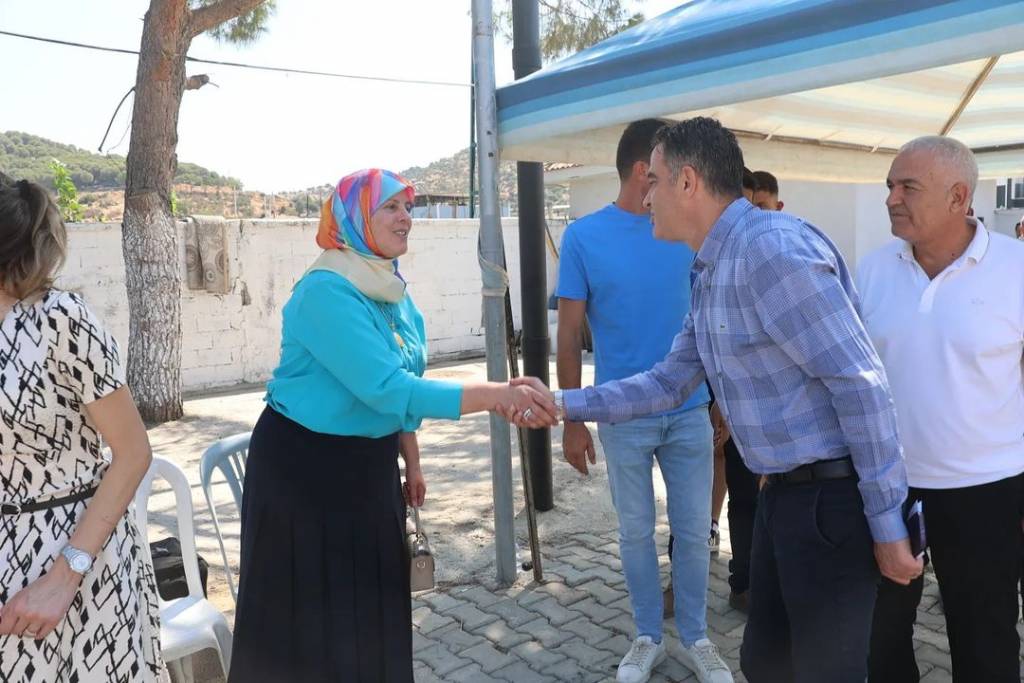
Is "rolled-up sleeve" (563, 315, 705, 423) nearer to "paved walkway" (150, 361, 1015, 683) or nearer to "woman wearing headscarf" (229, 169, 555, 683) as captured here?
"woman wearing headscarf" (229, 169, 555, 683)

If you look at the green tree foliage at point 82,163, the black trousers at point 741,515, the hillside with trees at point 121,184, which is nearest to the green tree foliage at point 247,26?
the black trousers at point 741,515

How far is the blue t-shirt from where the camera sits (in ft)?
10.1

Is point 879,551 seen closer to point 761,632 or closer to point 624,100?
point 761,632

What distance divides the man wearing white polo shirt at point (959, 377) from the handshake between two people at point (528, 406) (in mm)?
1003

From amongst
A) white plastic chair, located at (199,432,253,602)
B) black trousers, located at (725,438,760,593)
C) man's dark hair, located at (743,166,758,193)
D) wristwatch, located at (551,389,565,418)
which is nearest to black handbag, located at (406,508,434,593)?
wristwatch, located at (551,389,565,418)

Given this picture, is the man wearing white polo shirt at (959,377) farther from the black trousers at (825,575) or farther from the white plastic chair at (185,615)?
the white plastic chair at (185,615)

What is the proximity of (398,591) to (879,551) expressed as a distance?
1316 mm

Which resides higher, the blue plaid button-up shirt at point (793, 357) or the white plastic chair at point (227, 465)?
the blue plaid button-up shirt at point (793, 357)

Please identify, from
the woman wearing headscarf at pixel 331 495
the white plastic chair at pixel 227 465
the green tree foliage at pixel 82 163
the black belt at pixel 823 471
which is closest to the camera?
the black belt at pixel 823 471

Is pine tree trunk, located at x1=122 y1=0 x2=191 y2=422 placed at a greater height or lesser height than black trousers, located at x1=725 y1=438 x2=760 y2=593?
greater

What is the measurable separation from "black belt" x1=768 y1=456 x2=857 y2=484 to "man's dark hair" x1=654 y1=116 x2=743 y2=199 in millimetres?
694

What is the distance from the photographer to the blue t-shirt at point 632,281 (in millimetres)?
3066

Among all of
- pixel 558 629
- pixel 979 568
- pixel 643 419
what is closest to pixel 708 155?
pixel 643 419

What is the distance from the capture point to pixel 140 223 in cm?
831
